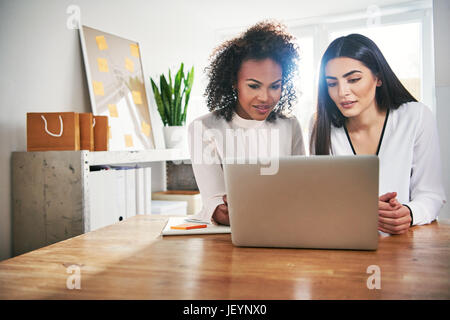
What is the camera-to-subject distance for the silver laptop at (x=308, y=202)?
909 millimetres

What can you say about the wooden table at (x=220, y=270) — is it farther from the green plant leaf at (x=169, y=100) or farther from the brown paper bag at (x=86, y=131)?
the green plant leaf at (x=169, y=100)

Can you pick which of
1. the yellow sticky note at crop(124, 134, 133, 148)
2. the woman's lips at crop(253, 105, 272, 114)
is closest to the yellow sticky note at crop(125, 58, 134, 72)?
the yellow sticky note at crop(124, 134, 133, 148)

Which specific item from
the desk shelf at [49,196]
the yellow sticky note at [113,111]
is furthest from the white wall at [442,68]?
the desk shelf at [49,196]

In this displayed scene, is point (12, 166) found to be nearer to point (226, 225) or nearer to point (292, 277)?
point (226, 225)

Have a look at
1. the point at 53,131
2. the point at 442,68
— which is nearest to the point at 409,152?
the point at 53,131

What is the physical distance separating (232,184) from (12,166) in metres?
1.63

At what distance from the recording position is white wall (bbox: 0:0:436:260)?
2.07 meters

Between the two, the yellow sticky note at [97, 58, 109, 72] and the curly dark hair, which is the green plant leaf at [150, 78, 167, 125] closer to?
the yellow sticky note at [97, 58, 109, 72]

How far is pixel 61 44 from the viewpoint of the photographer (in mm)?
2457

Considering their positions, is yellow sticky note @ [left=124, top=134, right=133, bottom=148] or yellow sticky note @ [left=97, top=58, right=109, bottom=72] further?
yellow sticky note @ [left=124, top=134, right=133, bottom=148]

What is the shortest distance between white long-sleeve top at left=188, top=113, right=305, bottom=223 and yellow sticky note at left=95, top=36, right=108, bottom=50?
5.30ft

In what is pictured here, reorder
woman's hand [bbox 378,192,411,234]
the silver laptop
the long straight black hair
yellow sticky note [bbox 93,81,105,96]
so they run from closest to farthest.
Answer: the silver laptop, woman's hand [bbox 378,192,411,234], the long straight black hair, yellow sticky note [bbox 93,81,105,96]
